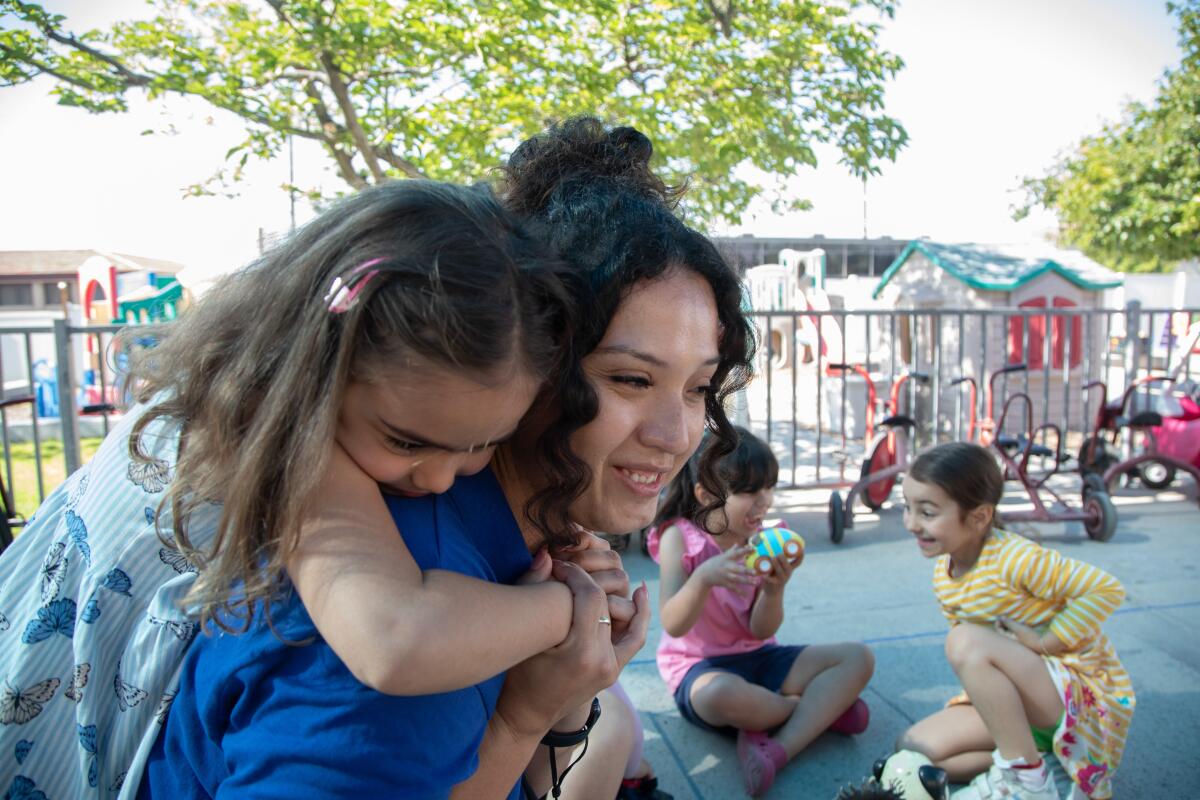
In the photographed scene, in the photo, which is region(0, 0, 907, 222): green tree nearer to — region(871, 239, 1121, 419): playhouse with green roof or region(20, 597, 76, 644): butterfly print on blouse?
region(871, 239, 1121, 419): playhouse with green roof

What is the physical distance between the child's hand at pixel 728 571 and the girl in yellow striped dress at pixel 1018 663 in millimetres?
648

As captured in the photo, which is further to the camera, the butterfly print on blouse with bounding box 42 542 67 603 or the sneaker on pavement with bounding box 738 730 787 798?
the sneaker on pavement with bounding box 738 730 787 798

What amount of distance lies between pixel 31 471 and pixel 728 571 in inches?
391

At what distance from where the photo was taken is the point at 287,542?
102 centimetres

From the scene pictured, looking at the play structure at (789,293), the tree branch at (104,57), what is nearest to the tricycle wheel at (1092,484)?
the play structure at (789,293)

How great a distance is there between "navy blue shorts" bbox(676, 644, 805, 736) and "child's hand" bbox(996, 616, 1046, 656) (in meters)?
0.74

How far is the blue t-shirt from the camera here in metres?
0.90

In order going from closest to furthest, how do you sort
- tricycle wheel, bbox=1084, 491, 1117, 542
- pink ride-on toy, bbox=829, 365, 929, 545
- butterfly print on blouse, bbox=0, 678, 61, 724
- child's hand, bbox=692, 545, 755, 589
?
butterfly print on blouse, bbox=0, 678, 61, 724
child's hand, bbox=692, 545, 755, 589
tricycle wheel, bbox=1084, 491, 1117, 542
pink ride-on toy, bbox=829, 365, 929, 545

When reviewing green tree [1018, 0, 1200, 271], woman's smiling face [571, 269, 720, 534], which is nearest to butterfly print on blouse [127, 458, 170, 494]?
woman's smiling face [571, 269, 720, 534]

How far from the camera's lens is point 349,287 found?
1.02 m

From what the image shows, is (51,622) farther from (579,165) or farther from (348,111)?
(348,111)

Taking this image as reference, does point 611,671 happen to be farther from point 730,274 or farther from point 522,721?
point 730,274

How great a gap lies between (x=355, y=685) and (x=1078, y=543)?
5.97 metres

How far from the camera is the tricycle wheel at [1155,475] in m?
6.96
